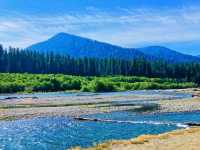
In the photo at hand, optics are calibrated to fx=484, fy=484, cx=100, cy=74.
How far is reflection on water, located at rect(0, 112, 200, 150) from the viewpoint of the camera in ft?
147

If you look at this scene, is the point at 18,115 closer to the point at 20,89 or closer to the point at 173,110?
the point at 173,110

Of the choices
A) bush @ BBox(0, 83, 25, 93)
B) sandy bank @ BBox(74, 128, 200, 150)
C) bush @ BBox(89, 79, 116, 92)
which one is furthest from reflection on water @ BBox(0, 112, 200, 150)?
bush @ BBox(0, 83, 25, 93)

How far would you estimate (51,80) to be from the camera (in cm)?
18262

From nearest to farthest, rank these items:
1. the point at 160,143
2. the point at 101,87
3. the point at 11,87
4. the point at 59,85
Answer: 1. the point at 160,143
2. the point at 101,87
3. the point at 11,87
4. the point at 59,85

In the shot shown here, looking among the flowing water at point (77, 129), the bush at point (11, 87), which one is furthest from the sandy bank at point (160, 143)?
the bush at point (11, 87)

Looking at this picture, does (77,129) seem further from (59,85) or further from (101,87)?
(59,85)

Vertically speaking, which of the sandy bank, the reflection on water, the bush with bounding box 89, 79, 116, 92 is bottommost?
the reflection on water

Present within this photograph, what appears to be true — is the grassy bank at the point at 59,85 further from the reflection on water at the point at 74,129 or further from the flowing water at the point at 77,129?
the reflection on water at the point at 74,129

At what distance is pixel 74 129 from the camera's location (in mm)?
54281

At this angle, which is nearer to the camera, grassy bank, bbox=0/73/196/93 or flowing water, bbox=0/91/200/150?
flowing water, bbox=0/91/200/150

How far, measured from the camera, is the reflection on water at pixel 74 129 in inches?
1758

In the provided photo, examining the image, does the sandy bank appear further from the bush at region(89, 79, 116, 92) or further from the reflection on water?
the bush at region(89, 79, 116, 92)

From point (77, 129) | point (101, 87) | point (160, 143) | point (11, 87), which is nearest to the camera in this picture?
point (160, 143)

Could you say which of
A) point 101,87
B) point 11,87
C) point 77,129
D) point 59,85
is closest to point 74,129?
point 77,129
